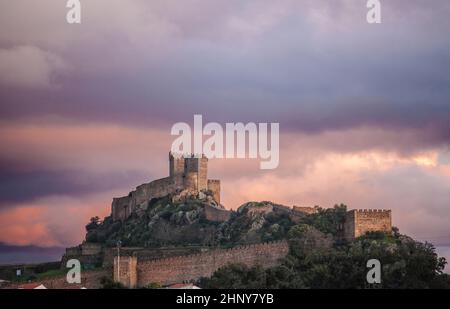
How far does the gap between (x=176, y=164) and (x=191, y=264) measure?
84.2ft

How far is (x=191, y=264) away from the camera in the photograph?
265 ft

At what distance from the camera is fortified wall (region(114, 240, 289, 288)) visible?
7888 centimetres

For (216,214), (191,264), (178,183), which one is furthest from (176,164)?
(191,264)

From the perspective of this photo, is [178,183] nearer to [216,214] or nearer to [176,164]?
[176,164]

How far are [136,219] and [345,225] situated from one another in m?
24.9

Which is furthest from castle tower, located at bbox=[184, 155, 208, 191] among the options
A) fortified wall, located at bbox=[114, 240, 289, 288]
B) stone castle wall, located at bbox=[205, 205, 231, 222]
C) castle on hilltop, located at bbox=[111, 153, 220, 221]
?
fortified wall, located at bbox=[114, 240, 289, 288]

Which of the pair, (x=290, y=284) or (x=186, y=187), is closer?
(x=290, y=284)

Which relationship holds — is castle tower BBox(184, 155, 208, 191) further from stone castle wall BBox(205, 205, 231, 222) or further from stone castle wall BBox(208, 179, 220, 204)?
stone castle wall BBox(205, 205, 231, 222)

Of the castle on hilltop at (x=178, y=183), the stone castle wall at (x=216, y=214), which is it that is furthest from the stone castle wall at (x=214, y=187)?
the stone castle wall at (x=216, y=214)

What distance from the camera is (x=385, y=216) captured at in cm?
8169

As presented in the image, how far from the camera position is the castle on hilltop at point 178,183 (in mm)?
104269

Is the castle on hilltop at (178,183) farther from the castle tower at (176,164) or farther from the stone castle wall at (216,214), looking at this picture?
the stone castle wall at (216,214)
